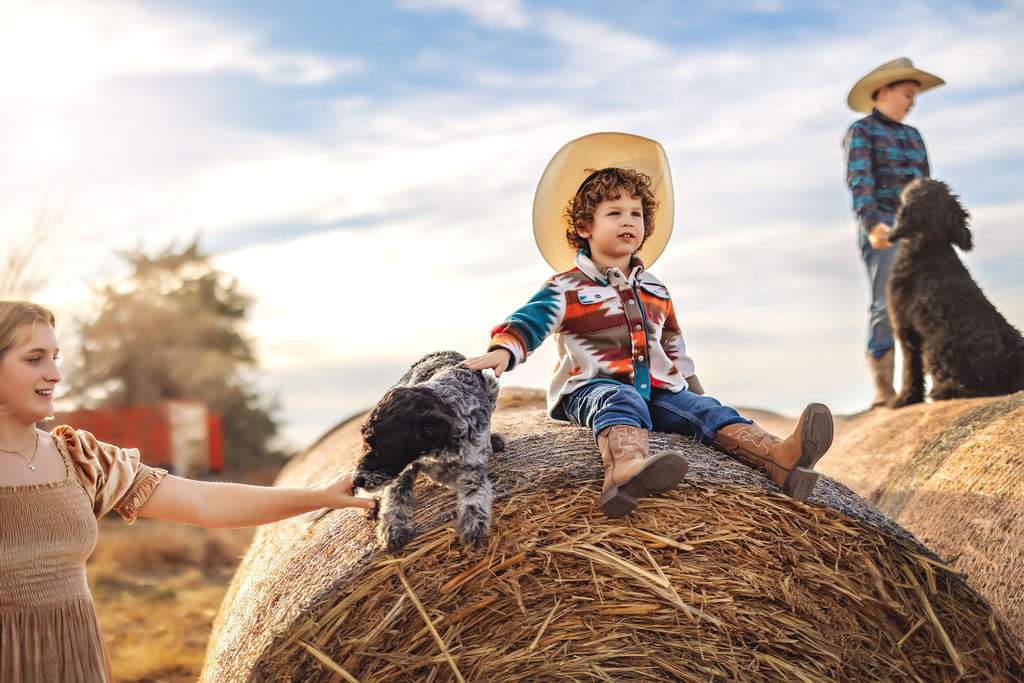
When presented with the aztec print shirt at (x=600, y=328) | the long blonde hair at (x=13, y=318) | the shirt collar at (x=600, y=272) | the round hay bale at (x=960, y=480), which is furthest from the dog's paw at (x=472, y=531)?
the round hay bale at (x=960, y=480)

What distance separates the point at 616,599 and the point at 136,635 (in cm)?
459

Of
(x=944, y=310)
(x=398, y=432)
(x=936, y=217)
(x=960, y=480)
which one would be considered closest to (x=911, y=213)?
(x=936, y=217)

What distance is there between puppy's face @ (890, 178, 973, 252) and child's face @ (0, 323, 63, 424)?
16.8 ft

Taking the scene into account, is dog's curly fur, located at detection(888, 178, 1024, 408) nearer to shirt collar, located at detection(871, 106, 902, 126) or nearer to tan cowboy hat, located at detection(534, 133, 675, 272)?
shirt collar, located at detection(871, 106, 902, 126)

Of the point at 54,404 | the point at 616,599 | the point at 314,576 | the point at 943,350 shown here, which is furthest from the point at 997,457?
the point at 54,404

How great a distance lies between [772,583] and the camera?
2.59 metres

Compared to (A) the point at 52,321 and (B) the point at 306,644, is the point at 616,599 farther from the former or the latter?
(A) the point at 52,321

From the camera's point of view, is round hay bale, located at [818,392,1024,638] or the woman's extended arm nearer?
the woman's extended arm

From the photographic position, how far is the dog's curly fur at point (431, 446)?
2311 millimetres

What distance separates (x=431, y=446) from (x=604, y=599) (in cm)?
72

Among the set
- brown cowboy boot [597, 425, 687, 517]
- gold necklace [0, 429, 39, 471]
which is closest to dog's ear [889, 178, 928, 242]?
brown cowboy boot [597, 425, 687, 517]

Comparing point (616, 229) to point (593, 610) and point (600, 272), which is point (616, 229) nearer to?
point (600, 272)

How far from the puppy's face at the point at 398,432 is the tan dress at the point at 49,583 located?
0.76 meters

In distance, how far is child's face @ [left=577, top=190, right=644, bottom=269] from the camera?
317 cm
